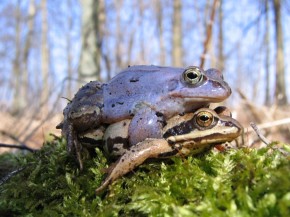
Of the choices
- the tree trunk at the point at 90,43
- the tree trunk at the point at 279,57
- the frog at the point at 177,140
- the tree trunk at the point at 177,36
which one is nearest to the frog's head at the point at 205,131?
the frog at the point at 177,140

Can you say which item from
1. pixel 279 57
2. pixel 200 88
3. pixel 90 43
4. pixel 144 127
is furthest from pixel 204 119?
pixel 279 57

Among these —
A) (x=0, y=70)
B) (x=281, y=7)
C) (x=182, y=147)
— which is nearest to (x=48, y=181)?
(x=182, y=147)

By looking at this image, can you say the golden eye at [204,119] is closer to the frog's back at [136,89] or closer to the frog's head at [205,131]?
the frog's head at [205,131]

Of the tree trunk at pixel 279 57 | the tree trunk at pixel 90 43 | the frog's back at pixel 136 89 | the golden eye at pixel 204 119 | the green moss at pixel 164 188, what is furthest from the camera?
the tree trunk at pixel 279 57

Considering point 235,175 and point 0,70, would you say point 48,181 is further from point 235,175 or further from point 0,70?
point 0,70

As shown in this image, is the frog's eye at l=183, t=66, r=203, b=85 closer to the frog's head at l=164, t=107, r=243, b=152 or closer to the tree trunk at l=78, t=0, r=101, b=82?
the frog's head at l=164, t=107, r=243, b=152
